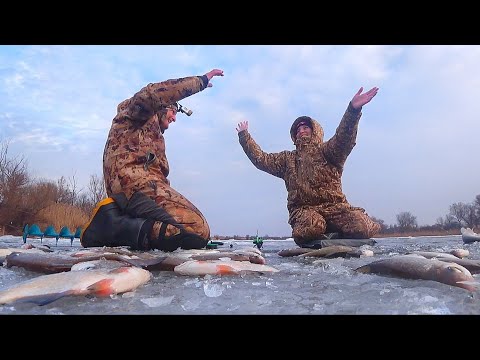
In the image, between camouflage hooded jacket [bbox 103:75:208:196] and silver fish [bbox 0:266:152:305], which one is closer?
silver fish [bbox 0:266:152:305]

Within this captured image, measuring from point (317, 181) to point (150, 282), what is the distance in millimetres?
4388

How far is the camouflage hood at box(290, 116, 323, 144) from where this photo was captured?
6.62 metres

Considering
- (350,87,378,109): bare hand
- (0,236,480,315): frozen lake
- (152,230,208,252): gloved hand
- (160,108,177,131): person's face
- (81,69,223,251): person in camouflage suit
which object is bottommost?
(0,236,480,315): frozen lake

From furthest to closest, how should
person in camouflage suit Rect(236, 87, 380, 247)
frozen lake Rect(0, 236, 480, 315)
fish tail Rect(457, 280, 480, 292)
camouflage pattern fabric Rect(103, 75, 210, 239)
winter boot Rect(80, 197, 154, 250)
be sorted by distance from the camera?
person in camouflage suit Rect(236, 87, 380, 247), camouflage pattern fabric Rect(103, 75, 210, 239), winter boot Rect(80, 197, 154, 250), fish tail Rect(457, 280, 480, 292), frozen lake Rect(0, 236, 480, 315)

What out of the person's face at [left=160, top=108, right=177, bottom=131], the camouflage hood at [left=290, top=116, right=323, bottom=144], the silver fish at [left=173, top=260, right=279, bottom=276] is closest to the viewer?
the silver fish at [left=173, top=260, right=279, bottom=276]

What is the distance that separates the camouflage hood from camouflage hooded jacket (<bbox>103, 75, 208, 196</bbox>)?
8.00 feet

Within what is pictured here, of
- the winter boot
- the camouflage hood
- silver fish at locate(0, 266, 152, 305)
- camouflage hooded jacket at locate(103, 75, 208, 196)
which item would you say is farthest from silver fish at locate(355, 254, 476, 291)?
the camouflage hood

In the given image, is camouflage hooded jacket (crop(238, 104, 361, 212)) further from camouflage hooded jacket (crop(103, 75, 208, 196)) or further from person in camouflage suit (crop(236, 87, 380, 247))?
camouflage hooded jacket (crop(103, 75, 208, 196))

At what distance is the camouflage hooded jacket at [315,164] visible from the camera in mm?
5938

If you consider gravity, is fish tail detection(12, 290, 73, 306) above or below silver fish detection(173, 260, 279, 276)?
below

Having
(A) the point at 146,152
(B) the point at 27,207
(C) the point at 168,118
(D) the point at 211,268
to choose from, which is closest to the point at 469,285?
(D) the point at 211,268

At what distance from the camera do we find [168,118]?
5.20 m

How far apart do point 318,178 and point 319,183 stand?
85mm

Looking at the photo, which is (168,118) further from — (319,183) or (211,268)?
(211,268)
